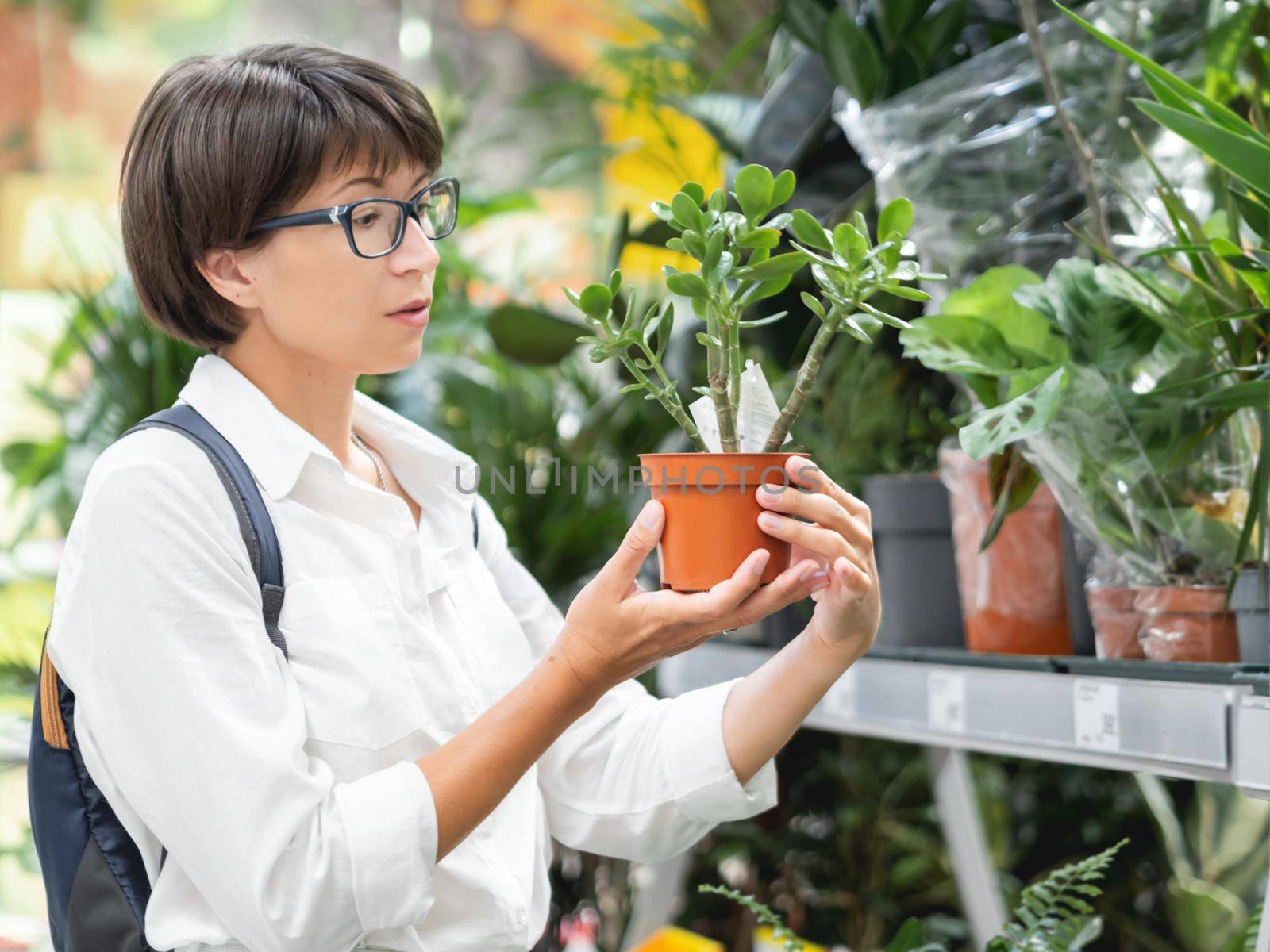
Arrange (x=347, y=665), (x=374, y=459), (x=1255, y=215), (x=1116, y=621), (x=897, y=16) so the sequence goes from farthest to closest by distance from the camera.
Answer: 1. (x=897, y=16)
2. (x=1116, y=621)
3. (x=374, y=459)
4. (x=1255, y=215)
5. (x=347, y=665)

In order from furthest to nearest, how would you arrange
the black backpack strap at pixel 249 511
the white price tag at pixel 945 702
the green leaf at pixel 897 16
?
the green leaf at pixel 897 16 < the white price tag at pixel 945 702 < the black backpack strap at pixel 249 511

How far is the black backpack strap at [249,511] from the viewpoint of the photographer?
2.78 feet

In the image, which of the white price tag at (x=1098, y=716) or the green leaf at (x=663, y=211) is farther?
the white price tag at (x=1098, y=716)

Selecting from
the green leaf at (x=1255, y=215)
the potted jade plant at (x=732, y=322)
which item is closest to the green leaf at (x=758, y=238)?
the potted jade plant at (x=732, y=322)

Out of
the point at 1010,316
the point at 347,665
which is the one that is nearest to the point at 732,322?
the point at 347,665

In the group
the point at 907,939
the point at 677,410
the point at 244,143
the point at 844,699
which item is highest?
the point at 244,143

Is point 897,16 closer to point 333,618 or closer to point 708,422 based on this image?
point 708,422

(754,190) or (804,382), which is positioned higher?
(754,190)

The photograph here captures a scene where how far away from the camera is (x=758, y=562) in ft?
2.54

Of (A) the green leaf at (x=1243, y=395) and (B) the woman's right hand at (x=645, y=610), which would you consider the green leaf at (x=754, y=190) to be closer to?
(B) the woman's right hand at (x=645, y=610)

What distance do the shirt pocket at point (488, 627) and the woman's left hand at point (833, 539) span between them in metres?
0.29

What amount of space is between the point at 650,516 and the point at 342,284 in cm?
30

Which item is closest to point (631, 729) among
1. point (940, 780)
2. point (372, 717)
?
point (372, 717)

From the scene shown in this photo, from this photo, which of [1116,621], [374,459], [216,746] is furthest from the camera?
[1116,621]
